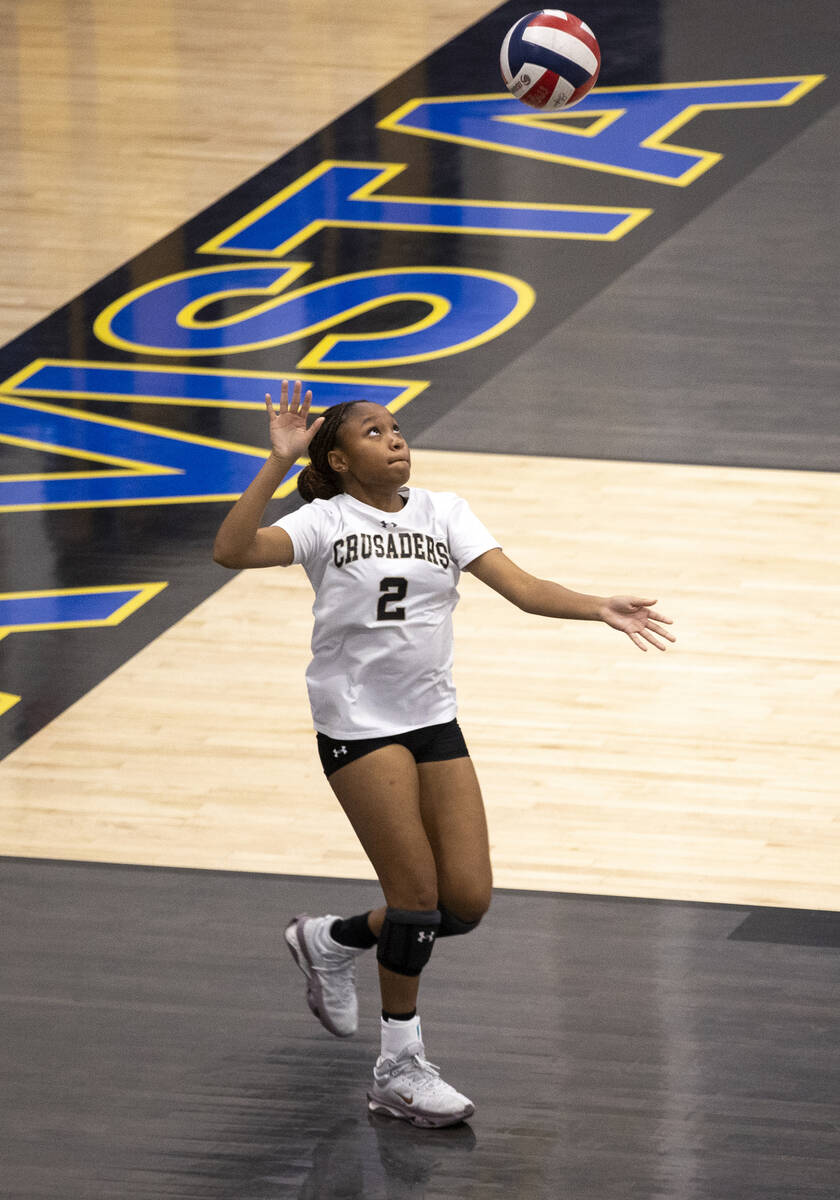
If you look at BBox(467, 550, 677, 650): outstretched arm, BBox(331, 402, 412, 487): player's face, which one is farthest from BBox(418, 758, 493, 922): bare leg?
BBox(331, 402, 412, 487): player's face

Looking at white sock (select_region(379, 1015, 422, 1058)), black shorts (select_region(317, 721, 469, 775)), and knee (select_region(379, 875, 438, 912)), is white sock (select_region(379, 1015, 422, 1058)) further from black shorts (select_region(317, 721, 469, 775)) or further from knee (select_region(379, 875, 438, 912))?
black shorts (select_region(317, 721, 469, 775))

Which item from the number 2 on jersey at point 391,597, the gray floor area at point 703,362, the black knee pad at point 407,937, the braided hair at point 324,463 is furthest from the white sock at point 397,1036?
the gray floor area at point 703,362

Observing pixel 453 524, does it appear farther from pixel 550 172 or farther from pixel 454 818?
pixel 550 172

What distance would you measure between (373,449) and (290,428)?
22 centimetres

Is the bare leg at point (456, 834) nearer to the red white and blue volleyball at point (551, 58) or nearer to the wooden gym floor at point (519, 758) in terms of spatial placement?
the wooden gym floor at point (519, 758)

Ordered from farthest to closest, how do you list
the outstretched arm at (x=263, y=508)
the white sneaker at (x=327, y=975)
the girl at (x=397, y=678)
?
the white sneaker at (x=327, y=975), the girl at (x=397, y=678), the outstretched arm at (x=263, y=508)

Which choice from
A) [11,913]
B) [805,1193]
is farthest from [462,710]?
[805,1193]

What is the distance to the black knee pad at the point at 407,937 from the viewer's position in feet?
19.3

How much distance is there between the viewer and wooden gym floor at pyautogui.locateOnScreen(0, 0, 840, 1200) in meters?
6.01

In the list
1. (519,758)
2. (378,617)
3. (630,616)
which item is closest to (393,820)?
(378,617)

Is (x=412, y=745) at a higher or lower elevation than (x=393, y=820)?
higher

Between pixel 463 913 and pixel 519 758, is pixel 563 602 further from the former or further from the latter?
pixel 519 758

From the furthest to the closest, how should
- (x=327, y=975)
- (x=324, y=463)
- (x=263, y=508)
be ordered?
1. (x=327, y=975)
2. (x=324, y=463)
3. (x=263, y=508)

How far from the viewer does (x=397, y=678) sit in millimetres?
5926
